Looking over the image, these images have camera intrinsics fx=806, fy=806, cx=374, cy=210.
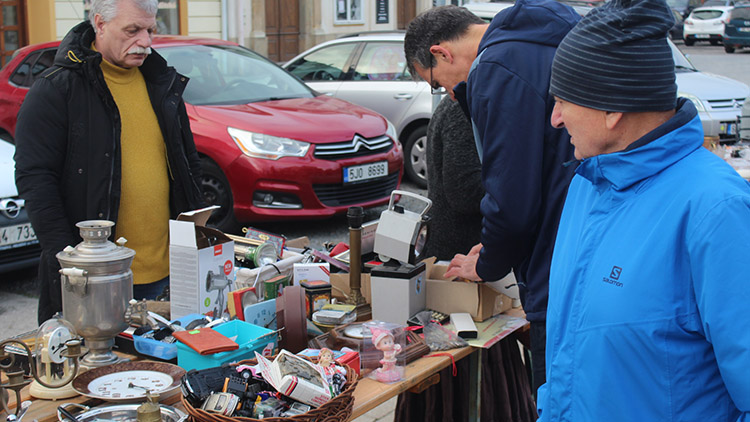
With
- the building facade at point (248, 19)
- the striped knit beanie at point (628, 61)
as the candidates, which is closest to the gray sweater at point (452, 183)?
the striped knit beanie at point (628, 61)

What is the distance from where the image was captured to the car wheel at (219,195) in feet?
21.5

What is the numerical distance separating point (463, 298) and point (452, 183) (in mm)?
556

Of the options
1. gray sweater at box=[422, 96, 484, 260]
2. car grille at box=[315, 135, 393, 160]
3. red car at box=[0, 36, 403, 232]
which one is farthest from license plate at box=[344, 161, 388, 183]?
gray sweater at box=[422, 96, 484, 260]

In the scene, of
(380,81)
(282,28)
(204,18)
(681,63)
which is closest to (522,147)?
(380,81)

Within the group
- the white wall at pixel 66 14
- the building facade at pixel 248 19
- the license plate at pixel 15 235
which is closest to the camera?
the license plate at pixel 15 235

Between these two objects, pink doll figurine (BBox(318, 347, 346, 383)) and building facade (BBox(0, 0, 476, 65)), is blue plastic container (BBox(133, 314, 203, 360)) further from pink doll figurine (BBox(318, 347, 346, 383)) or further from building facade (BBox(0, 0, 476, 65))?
building facade (BBox(0, 0, 476, 65))

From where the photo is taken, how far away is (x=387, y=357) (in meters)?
2.35

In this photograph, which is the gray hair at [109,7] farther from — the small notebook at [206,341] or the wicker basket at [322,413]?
the wicker basket at [322,413]

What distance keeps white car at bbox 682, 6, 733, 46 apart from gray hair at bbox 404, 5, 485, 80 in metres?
30.1

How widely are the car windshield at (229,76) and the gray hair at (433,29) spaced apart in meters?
4.31

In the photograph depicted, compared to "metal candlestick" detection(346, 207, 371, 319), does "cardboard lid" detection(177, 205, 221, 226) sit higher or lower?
higher

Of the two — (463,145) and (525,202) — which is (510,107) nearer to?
(525,202)

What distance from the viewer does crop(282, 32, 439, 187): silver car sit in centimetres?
894

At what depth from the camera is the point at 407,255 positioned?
277 cm
